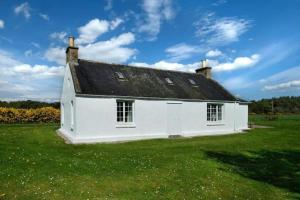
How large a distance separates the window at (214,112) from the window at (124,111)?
27.0ft

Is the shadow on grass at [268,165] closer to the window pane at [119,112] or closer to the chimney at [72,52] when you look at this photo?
the window pane at [119,112]

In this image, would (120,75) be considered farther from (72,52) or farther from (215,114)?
(215,114)

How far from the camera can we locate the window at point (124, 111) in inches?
844

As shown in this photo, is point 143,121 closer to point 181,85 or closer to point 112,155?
point 181,85

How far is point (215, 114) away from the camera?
89.0ft

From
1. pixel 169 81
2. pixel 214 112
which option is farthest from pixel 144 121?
pixel 214 112

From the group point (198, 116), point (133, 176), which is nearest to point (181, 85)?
point (198, 116)

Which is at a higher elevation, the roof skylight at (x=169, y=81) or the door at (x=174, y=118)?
the roof skylight at (x=169, y=81)

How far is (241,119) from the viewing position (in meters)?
29.4

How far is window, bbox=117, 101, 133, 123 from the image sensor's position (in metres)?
21.4

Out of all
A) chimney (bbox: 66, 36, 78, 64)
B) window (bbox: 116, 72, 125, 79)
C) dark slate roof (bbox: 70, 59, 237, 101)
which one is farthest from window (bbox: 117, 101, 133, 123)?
chimney (bbox: 66, 36, 78, 64)

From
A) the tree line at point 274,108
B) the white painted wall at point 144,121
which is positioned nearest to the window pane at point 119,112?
the white painted wall at point 144,121

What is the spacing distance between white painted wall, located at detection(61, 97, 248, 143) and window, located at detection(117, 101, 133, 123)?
15.7 inches

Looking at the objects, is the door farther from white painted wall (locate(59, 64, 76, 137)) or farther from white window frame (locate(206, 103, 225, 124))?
white painted wall (locate(59, 64, 76, 137))
